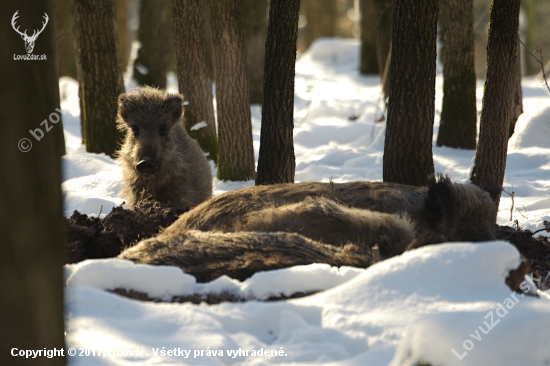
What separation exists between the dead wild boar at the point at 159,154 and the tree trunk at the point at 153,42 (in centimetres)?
851

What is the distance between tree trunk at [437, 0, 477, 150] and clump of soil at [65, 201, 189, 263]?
6.72m

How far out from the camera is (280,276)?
12.4 ft

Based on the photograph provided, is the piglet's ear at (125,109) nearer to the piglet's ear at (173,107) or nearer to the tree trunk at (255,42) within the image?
the piglet's ear at (173,107)

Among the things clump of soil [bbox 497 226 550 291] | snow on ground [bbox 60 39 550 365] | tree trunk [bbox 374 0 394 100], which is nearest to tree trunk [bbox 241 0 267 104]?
tree trunk [bbox 374 0 394 100]

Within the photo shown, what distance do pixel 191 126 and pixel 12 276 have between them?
31.9 ft

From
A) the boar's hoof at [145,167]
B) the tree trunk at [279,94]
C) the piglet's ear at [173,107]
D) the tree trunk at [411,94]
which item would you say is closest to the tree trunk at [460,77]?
the tree trunk at [411,94]

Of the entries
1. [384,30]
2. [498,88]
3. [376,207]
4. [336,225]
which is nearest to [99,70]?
[384,30]

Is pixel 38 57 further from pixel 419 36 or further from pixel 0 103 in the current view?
pixel 419 36

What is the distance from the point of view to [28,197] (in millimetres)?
2123

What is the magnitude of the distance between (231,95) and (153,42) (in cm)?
839

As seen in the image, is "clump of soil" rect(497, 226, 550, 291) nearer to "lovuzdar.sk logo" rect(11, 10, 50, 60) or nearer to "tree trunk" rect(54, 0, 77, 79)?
"lovuzdar.sk logo" rect(11, 10, 50, 60)

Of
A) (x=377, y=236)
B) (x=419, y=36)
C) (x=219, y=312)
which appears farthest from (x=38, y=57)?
(x=419, y=36)

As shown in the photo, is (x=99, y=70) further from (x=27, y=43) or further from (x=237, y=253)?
(x=27, y=43)

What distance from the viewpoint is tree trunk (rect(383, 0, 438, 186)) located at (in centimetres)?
691
